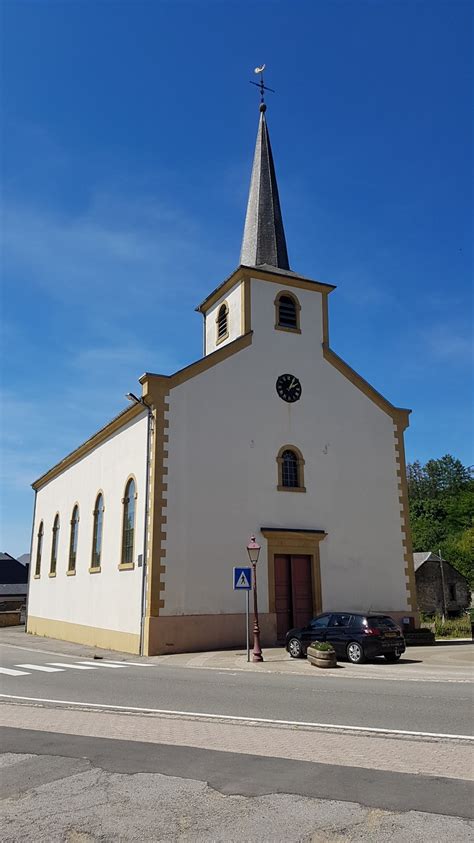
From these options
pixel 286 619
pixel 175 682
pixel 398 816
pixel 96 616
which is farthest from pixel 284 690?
pixel 96 616

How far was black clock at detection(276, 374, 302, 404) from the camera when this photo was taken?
77.0 feet

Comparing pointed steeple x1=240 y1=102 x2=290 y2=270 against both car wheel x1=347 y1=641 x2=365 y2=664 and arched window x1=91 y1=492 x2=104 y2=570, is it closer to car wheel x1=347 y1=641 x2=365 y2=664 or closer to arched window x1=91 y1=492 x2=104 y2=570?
arched window x1=91 y1=492 x2=104 y2=570

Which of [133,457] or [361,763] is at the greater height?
[133,457]

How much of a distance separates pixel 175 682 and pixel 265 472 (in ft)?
32.4

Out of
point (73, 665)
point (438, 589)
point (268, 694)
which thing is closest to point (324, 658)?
point (268, 694)

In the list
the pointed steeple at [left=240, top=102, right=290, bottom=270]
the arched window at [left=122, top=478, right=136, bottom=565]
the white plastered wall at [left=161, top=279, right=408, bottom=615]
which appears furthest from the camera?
the pointed steeple at [left=240, top=102, right=290, bottom=270]

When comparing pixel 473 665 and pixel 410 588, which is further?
pixel 410 588

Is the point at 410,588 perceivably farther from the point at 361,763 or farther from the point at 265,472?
the point at 361,763

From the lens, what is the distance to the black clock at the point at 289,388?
23469 millimetres

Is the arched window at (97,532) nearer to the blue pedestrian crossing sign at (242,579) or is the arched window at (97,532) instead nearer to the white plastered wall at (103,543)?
the white plastered wall at (103,543)

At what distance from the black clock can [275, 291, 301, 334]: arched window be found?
6.17ft

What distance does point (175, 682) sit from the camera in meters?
13.1

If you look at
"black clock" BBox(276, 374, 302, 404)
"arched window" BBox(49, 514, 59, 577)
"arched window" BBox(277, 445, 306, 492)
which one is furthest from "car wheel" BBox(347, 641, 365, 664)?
"arched window" BBox(49, 514, 59, 577)

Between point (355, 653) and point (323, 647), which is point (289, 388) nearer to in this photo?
point (355, 653)
